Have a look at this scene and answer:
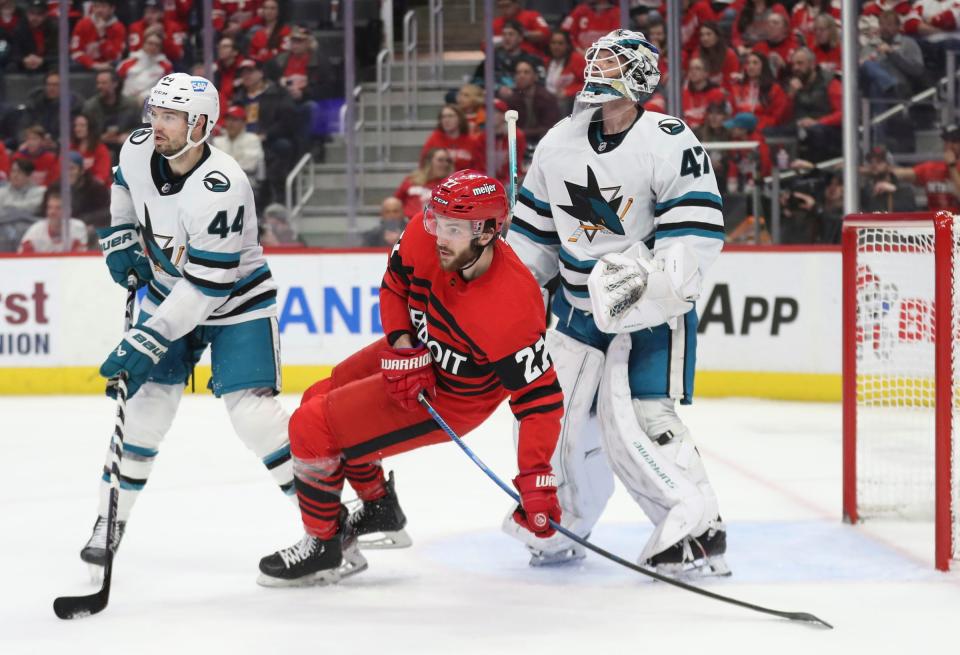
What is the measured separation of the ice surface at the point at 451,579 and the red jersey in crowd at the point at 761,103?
2.42 metres

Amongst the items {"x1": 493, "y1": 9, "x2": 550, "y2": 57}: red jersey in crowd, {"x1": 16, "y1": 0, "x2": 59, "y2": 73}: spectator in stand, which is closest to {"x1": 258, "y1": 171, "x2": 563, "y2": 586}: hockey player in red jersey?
{"x1": 493, "y1": 9, "x2": 550, "y2": 57}: red jersey in crowd

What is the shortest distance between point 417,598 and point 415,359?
1.95 ft

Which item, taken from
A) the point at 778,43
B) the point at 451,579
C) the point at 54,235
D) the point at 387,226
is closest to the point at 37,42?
the point at 54,235

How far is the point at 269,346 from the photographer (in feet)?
11.8

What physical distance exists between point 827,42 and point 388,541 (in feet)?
15.7

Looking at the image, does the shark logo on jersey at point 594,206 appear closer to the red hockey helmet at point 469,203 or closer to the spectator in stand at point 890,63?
the red hockey helmet at point 469,203

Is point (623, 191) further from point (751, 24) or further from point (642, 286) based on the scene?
point (751, 24)

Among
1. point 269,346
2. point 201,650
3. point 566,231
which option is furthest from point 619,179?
point 201,650

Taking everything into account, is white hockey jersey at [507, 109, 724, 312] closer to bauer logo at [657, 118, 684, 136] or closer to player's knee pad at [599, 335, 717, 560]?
bauer logo at [657, 118, 684, 136]

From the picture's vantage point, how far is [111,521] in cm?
340

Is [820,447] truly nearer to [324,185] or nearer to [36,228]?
[324,185]

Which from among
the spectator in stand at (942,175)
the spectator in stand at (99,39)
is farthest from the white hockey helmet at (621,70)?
the spectator in stand at (99,39)

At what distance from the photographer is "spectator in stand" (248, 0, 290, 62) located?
26.8ft

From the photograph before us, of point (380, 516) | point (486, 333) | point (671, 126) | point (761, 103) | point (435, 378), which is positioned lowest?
point (380, 516)
